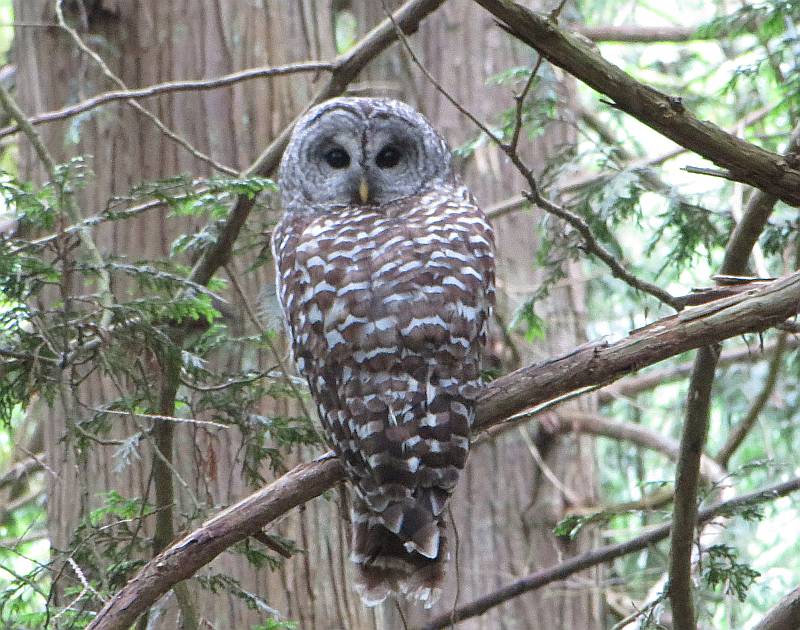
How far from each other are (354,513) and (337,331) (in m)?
0.63

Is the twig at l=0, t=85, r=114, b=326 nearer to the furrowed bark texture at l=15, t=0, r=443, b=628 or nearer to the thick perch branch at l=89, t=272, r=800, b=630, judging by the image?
the thick perch branch at l=89, t=272, r=800, b=630

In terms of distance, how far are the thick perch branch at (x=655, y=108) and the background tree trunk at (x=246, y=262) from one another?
1731 mm

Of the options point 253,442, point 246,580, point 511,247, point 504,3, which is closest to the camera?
point 504,3

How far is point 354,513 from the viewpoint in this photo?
3.29 m

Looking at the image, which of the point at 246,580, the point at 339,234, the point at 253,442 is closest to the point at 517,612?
the point at 246,580

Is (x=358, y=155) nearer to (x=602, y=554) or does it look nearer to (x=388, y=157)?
(x=388, y=157)

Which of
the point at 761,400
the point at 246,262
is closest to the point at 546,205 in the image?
the point at 761,400

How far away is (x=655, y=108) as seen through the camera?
2.54 meters

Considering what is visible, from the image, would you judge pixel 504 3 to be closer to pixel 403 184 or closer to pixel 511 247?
pixel 403 184

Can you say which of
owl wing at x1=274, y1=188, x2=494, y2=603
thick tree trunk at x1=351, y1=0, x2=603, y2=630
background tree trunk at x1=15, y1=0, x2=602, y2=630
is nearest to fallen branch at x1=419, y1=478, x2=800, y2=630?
owl wing at x1=274, y1=188, x2=494, y2=603

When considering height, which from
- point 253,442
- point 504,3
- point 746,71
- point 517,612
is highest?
point 504,3

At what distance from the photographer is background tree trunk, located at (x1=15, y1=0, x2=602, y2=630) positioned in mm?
4781

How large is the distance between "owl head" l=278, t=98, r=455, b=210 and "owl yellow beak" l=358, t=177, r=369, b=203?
0.01 m

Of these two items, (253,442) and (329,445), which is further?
(253,442)
